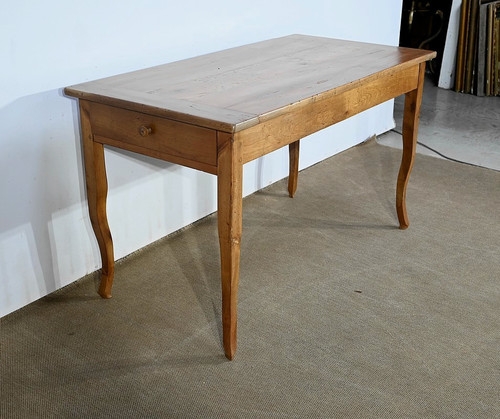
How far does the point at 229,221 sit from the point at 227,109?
29 centimetres

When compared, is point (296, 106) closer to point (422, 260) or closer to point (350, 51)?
point (350, 51)

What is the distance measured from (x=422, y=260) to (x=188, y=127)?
4.02 feet

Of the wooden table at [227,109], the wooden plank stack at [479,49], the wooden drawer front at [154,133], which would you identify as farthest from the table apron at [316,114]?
the wooden plank stack at [479,49]

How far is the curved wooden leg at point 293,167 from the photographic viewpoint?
2936 millimetres

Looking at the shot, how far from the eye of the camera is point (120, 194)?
2.38m

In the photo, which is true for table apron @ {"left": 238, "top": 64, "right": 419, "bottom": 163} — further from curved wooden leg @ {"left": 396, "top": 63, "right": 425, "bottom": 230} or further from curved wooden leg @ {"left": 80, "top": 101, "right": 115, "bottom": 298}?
curved wooden leg @ {"left": 80, "top": 101, "right": 115, "bottom": 298}

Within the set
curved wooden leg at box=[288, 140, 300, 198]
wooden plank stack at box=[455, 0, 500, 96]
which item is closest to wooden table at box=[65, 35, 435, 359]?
curved wooden leg at box=[288, 140, 300, 198]

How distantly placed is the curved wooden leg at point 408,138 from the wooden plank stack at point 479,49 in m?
2.67

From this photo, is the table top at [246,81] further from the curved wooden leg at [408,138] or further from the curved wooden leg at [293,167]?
the curved wooden leg at [293,167]

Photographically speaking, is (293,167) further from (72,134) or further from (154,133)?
(154,133)

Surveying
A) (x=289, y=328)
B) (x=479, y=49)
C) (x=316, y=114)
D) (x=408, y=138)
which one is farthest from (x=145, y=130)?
(x=479, y=49)

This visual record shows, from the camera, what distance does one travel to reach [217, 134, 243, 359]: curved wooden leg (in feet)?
5.42

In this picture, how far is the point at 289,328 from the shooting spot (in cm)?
208

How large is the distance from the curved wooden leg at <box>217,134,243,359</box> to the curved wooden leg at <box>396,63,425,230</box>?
3.66ft
